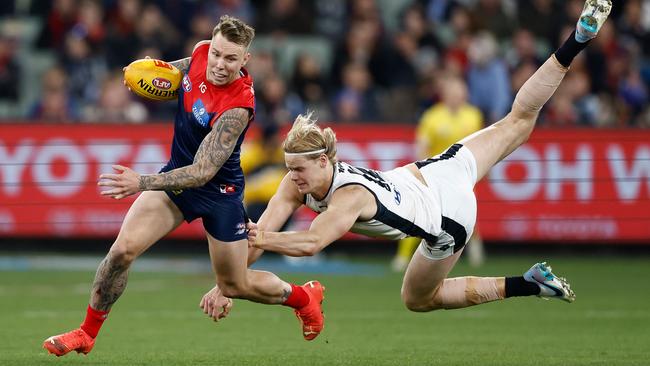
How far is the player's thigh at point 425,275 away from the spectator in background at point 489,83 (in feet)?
29.6

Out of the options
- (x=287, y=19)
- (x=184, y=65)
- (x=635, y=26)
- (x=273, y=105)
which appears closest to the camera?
(x=184, y=65)

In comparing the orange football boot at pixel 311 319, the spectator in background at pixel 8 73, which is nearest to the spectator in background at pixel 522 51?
the spectator in background at pixel 8 73

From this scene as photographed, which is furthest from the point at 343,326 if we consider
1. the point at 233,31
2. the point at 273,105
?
the point at 273,105

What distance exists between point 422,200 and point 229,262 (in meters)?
1.46

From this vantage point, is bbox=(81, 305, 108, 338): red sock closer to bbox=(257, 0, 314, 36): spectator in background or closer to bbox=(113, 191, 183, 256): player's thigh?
bbox=(113, 191, 183, 256): player's thigh

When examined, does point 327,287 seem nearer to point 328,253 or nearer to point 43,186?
point 328,253

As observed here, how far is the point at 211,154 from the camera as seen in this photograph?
8633mm

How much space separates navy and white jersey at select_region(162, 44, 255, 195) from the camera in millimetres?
8883

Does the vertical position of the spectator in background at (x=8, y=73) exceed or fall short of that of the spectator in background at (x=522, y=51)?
it falls short

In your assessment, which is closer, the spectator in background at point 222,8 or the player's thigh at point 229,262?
the player's thigh at point 229,262

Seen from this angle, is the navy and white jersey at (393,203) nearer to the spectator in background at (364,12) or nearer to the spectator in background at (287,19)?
the spectator in background at (364,12)

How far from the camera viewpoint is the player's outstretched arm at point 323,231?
8.00 metres

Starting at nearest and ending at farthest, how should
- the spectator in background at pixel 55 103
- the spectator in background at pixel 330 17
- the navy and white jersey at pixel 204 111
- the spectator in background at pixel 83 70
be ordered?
the navy and white jersey at pixel 204 111
the spectator in background at pixel 55 103
the spectator in background at pixel 83 70
the spectator in background at pixel 330 17

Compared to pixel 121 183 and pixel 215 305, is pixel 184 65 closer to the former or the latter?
pixel 121 183
